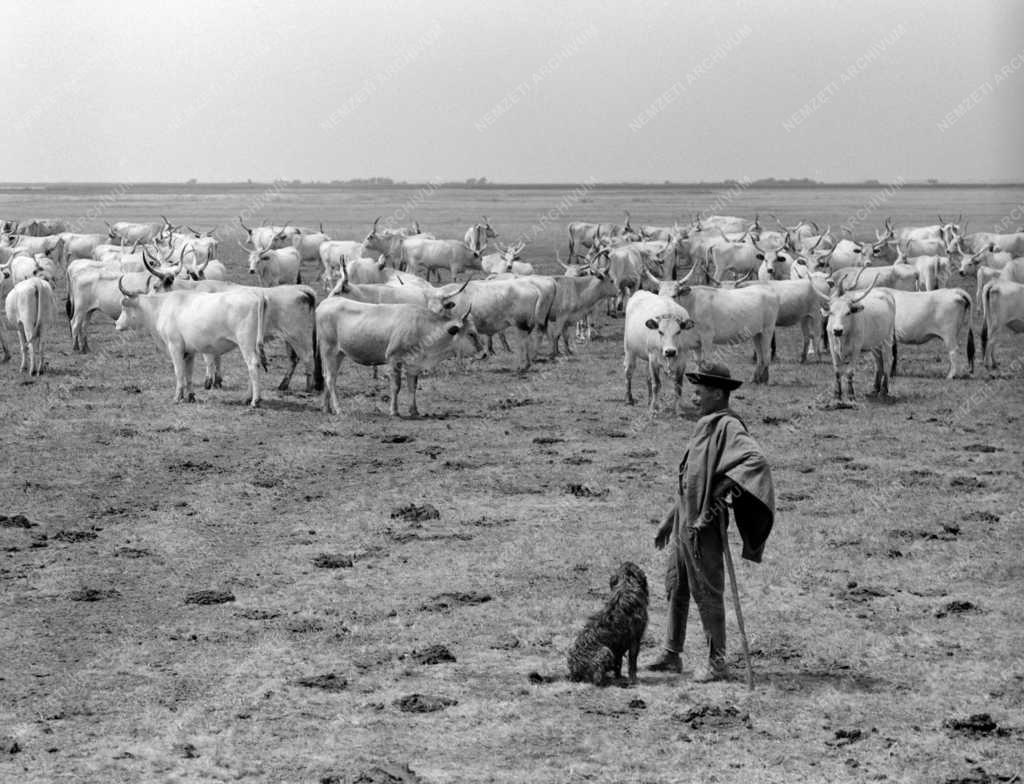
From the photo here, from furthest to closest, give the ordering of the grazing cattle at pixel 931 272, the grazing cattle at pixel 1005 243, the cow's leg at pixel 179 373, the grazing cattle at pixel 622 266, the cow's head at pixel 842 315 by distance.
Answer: the grazing cattle at pixel 1005 243
the grazing cattle at pixel 622 266
the grazing cattle at pixel 931 272
the cow's head at pixel 842 315
the cow's leg at pixel 179 373

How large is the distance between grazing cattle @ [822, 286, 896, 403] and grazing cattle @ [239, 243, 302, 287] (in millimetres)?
16203

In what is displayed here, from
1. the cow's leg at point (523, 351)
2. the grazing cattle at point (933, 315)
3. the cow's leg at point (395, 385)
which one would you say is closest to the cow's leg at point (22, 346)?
the cow's leg at point (395, 385)

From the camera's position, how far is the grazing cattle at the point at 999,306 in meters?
21.6

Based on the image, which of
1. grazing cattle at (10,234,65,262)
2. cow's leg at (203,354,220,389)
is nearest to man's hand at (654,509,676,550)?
cow's leg at (203,354,220,389)

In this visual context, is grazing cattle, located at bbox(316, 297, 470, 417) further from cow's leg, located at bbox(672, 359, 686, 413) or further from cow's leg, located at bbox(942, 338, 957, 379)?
cow's leg, located at bbox(942, 338, 957, 379)

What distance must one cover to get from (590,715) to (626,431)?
9.10 m

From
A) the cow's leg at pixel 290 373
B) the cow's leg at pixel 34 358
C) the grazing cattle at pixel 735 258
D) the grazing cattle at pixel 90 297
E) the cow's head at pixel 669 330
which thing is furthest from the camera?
the grazing cattle at pixel 735 258

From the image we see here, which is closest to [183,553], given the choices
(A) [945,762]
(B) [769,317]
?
(A) [945,762]

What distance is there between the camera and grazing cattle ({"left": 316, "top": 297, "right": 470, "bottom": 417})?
1744cm

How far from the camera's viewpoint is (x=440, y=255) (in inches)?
1431

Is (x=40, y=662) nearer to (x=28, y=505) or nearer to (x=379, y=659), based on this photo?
(x=379, y=659)

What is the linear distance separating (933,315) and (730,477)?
13.4m

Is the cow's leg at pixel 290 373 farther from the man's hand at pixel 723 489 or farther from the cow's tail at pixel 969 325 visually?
the man's hand at pixel 723 489

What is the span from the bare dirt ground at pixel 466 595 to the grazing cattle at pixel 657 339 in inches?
22.4
